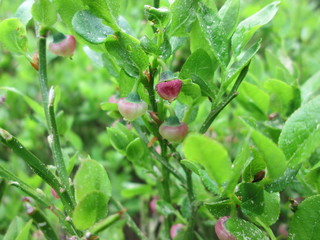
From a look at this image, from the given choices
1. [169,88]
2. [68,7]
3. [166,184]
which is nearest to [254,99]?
[166,184]

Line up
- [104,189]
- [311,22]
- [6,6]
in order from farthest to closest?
[6,6], [311,22], [104,189]

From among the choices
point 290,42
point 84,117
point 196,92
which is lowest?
point 84,117

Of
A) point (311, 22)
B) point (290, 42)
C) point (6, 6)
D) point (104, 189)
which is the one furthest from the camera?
point (6, 6)

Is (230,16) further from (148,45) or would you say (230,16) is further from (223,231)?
(223,231)

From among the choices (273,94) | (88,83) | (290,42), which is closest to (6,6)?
(88,83)

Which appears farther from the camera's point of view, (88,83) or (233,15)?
(88,83)

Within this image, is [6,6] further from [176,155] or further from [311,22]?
[176,155]

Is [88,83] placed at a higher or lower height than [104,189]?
lower
